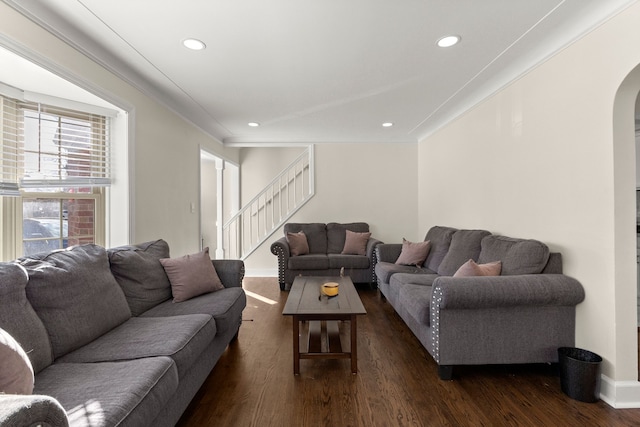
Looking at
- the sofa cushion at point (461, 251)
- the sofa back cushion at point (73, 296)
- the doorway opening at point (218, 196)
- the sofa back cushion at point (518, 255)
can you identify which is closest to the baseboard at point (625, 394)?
the sofa back cushion at point (518, 255)

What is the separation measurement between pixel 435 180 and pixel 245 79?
3159 millimetres

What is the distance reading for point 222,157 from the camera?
527cm

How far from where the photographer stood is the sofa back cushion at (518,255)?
88.0 inches

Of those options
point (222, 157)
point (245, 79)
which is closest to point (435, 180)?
point (245, 79)

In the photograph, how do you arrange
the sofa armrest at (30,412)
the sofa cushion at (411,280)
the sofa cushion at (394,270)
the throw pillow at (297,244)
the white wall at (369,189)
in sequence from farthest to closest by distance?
the white wall at (369,189)
the throw pillow at (297,244)
the sofa cushion at (394,270)
the sofa cushion at (411,280)
the sofa armrest at (30,412)

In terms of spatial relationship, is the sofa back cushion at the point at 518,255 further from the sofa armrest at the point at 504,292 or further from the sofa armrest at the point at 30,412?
the sofa armrest at the point at 30,412

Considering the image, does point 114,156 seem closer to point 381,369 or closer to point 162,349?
point 162,349

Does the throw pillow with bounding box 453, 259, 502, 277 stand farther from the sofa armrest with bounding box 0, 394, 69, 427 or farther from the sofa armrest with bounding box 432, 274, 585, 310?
the sofa armrest with bounding box 0, 394, 69, 427

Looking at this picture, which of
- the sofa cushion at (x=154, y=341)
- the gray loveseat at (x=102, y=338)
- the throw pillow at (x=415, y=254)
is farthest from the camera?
the throw pillow at (x=415, y=254)

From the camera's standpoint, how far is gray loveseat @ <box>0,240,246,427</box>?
1.12 m

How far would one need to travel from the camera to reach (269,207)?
19.7ft

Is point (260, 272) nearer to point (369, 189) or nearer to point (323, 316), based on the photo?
point (369, 189)

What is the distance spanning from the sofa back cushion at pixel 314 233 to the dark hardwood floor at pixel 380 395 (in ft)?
7.99

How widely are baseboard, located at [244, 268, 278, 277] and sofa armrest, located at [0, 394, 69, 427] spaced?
471 cm
